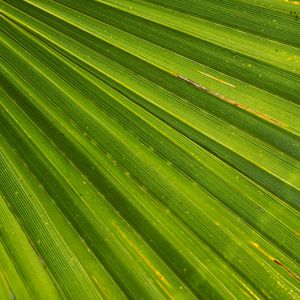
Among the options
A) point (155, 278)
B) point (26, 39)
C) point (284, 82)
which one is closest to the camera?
point (284, 82)

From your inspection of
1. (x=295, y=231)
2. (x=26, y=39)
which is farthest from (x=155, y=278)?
(x=26, y=39)

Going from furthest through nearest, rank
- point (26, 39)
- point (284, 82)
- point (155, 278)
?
1. point (26, 39)
2. point (155, 278)
3. point (284, 82)

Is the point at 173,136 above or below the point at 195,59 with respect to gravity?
below

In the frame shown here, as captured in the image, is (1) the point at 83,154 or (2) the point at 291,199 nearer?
(2) the point at 291,199

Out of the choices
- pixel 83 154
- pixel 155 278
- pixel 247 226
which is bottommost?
pixel 155 278

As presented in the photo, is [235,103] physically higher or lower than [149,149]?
higher

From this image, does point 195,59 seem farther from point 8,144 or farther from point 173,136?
point 8,144
